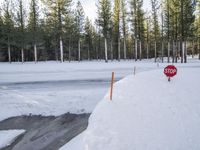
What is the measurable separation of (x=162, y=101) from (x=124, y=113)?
4.38 ft

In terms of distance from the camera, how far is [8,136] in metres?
10.4

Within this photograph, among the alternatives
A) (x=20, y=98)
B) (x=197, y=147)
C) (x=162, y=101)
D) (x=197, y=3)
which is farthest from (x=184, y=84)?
(x=197, y=3)

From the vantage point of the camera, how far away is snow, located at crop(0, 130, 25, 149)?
389 inches

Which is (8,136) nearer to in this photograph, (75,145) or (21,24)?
(75,145)

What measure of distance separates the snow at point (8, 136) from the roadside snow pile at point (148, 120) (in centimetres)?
365

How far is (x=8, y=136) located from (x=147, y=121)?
555 centimetres

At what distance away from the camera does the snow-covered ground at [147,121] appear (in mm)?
6434

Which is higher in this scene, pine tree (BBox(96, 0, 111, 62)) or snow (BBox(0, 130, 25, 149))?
pine tree (BBox(96, 0, 111, 62))

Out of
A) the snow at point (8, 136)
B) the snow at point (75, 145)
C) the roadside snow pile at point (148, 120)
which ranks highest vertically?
the roadside snow pile at point (148, 120)

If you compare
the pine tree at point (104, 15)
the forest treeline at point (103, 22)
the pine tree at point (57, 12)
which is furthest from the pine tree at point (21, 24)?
the pine tree at point (104, 15)

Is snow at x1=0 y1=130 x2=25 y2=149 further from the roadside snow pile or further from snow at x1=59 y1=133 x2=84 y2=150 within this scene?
the roadside snow pile

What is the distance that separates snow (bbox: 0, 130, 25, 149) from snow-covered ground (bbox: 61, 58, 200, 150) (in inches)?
105

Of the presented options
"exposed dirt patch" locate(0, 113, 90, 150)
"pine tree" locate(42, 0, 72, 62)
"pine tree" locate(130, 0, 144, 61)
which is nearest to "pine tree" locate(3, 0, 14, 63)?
"pine tree" locate(42, 0, 72, 62)

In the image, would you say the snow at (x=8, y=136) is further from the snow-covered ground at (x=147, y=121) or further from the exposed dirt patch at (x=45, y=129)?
the snow-covered ground at (x=147, y=121)
